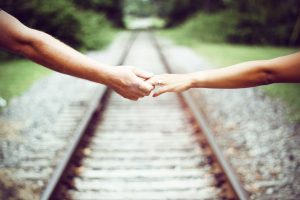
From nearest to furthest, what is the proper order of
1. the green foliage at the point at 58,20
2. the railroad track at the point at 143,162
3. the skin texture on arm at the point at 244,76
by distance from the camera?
the skin texture on arm at the point at 244,76 < the railroad track at the point at 143,162 < the green foliage at the point at 58,20

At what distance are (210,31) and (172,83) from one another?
19967 mm

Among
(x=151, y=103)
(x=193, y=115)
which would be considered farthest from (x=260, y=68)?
(x=151, y=103)

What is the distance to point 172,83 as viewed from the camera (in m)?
2.70

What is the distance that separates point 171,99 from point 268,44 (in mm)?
15838

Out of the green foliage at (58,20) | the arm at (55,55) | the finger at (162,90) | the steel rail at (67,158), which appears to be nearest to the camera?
the arm at (55,55)

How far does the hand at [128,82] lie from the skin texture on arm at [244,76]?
0.49ft

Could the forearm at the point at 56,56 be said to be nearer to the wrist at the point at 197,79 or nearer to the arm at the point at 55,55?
the arm at the point at 55,55

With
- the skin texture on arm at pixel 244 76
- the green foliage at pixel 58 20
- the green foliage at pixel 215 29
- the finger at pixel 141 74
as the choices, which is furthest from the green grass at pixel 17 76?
the green foliage at pixel 215 29

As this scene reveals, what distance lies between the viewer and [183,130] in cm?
520

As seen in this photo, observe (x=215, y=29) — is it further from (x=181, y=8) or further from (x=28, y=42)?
(x=181, y=8)

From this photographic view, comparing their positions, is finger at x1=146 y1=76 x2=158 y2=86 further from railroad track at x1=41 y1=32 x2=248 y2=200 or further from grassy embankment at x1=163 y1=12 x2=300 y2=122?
grassy embankment at x1=163 y1=12 x2=300 y2=122

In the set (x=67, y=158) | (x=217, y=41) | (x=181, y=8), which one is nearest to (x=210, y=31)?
(x=217, y=41)

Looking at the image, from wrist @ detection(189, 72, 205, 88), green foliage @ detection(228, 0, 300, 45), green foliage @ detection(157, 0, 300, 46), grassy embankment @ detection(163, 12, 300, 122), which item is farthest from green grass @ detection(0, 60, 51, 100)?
green foliage @ detection(228, 0, 300, 45)

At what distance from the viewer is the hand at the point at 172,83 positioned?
262 cm
